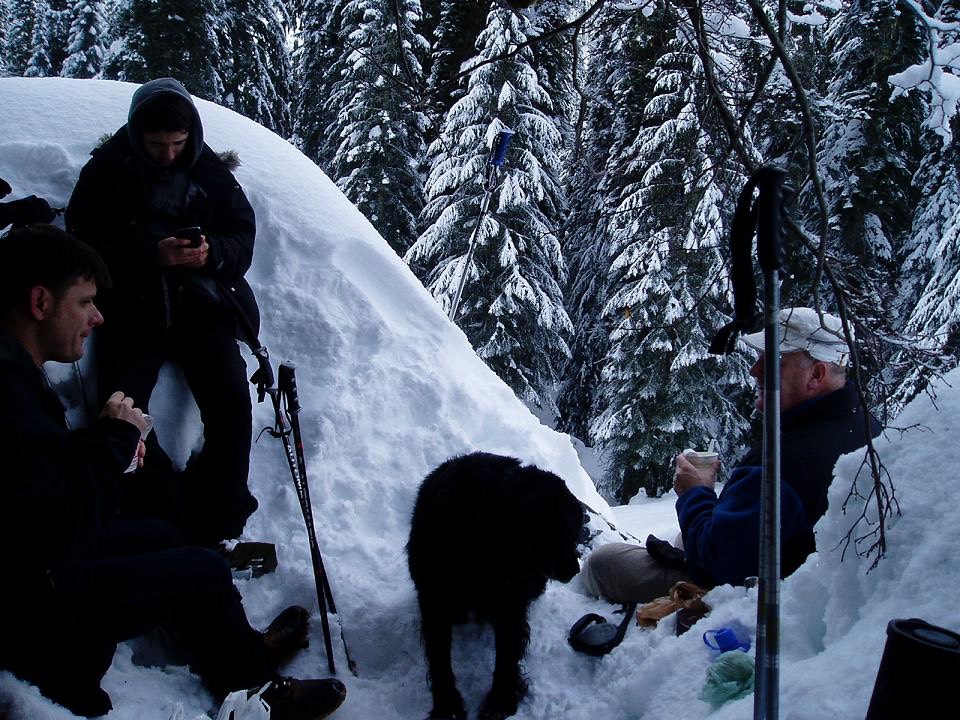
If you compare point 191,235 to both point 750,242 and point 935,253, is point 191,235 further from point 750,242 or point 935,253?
point 935,253

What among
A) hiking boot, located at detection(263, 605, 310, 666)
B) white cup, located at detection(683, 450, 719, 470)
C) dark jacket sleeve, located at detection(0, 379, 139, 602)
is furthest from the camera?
white cup, located at detection(683, 450, 719, 470)

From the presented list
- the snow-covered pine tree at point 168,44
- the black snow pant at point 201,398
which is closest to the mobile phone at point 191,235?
the black snow pant at point 201,398

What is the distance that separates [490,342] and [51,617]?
11.3 metres

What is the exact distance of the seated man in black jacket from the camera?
1.85 meters

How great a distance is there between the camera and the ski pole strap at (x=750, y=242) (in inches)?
68.5

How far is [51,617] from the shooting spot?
2.03m

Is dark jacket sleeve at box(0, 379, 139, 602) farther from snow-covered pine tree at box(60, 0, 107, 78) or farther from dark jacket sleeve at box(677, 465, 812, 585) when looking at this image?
snow-covered pine tree at box(60, 0, 107, 78)

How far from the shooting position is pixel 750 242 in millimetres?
1780

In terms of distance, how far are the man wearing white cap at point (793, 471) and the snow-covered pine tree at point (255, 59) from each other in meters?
15.3

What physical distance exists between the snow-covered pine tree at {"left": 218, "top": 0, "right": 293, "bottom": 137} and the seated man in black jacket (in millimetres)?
14784

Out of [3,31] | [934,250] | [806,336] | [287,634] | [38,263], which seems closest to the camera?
[38,263]

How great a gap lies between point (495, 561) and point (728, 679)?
0.95 metres

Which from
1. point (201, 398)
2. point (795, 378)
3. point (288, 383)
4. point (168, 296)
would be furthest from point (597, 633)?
point (168, 296)

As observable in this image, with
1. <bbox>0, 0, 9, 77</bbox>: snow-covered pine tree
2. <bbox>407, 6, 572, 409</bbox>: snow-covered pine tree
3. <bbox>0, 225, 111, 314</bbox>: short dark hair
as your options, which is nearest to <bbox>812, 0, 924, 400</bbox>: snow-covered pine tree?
<bbox>407, 6, 572, 409</bbox>: snow-covered pine tree
